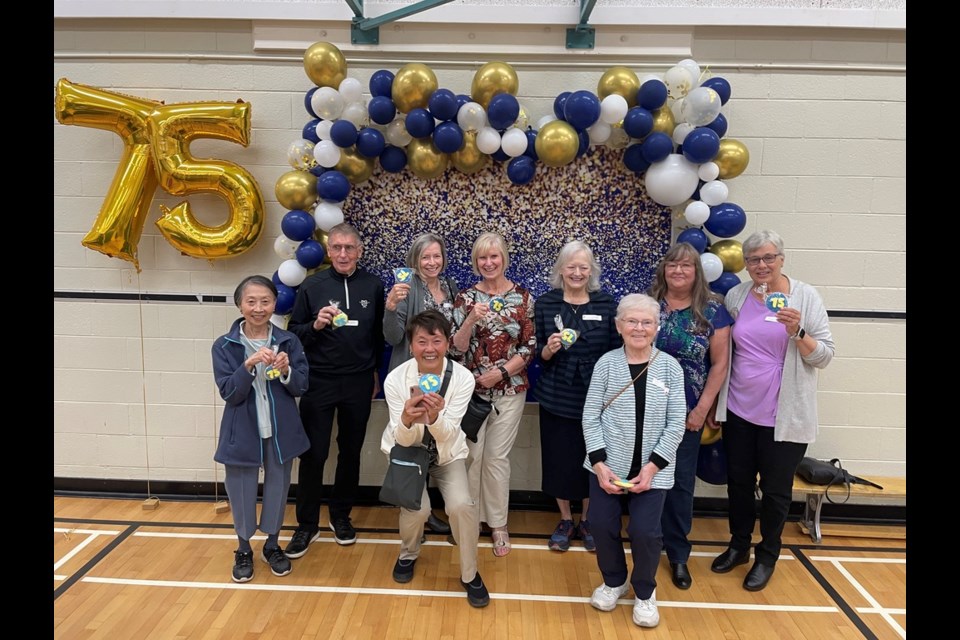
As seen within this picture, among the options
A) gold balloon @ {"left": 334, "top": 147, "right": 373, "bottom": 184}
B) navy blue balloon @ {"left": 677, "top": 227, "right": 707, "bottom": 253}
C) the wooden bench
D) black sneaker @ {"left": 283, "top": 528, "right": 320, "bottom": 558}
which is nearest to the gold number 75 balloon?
gold balloon @ {"left": 334, "top": 147, "right": 373, "bottom": 184}

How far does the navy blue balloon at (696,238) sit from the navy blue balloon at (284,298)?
2.29m

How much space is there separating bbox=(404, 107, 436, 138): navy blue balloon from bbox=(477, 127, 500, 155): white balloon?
11.4 inches

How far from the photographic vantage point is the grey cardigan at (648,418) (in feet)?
8.69

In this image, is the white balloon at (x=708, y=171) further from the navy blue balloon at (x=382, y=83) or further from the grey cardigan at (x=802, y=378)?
the navy blue balloon at (x=382, y=83)

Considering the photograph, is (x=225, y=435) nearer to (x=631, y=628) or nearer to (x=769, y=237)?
(x=631, y=628)

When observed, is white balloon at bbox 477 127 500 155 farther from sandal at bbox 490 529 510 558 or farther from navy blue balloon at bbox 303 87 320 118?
sandal at bbox 490 529 510 558

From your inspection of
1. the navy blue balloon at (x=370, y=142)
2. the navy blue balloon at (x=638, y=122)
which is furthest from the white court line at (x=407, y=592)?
the navy blue balloon at (x=638, y=122)

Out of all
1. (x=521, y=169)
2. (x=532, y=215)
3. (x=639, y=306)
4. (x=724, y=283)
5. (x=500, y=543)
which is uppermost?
(x=521, y=169)

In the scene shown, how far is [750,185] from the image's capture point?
3.65 meters

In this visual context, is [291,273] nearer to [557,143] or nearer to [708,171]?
[557,143]

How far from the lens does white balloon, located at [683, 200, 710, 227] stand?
3295mm

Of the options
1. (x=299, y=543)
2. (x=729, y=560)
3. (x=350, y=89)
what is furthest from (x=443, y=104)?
(x=729, y=560)

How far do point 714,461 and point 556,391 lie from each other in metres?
0.99

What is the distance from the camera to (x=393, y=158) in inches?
136
